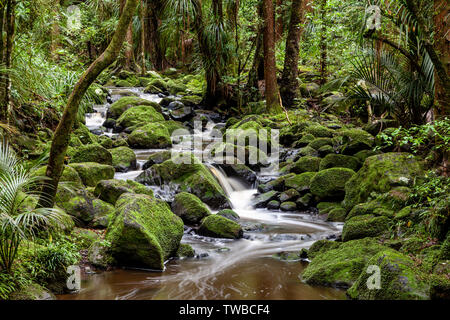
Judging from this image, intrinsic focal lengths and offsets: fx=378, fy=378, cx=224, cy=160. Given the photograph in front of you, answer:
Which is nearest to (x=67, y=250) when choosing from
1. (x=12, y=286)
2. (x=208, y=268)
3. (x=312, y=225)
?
(x=12, y=286)

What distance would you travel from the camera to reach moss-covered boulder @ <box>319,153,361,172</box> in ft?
29.1

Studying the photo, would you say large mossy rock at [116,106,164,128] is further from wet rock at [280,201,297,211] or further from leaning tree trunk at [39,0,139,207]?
leaning tree trunk at [39,0,139,207]

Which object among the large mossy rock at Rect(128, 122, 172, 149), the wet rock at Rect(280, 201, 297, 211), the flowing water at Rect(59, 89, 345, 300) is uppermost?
the large mossy rock at Rect(128, 122, 172, 149)

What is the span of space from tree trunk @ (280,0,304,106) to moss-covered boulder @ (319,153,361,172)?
22.9 ft

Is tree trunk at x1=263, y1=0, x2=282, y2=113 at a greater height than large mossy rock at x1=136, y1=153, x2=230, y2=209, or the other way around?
tree trunk at x1=263, y1=0, x2=282, y2=113

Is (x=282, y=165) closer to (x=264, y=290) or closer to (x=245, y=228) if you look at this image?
(x=245, y=228)

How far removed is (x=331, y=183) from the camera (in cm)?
815

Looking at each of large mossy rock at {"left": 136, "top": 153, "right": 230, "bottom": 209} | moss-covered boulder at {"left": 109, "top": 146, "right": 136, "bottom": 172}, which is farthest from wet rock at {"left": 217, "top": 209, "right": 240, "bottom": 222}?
moss-covered boulder at {"left": 109, "top": 146, "right": 136, "bottom": 172}

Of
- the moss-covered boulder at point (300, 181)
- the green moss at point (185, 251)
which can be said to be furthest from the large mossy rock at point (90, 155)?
the moss-covered boulder at point (300, 181)

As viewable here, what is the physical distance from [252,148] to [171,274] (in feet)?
21.1

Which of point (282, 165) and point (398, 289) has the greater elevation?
point (282, 165)

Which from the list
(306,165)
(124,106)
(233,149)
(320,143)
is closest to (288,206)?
(306,165)

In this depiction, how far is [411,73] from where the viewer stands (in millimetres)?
7215

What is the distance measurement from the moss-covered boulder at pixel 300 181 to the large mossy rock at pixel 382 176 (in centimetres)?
153
